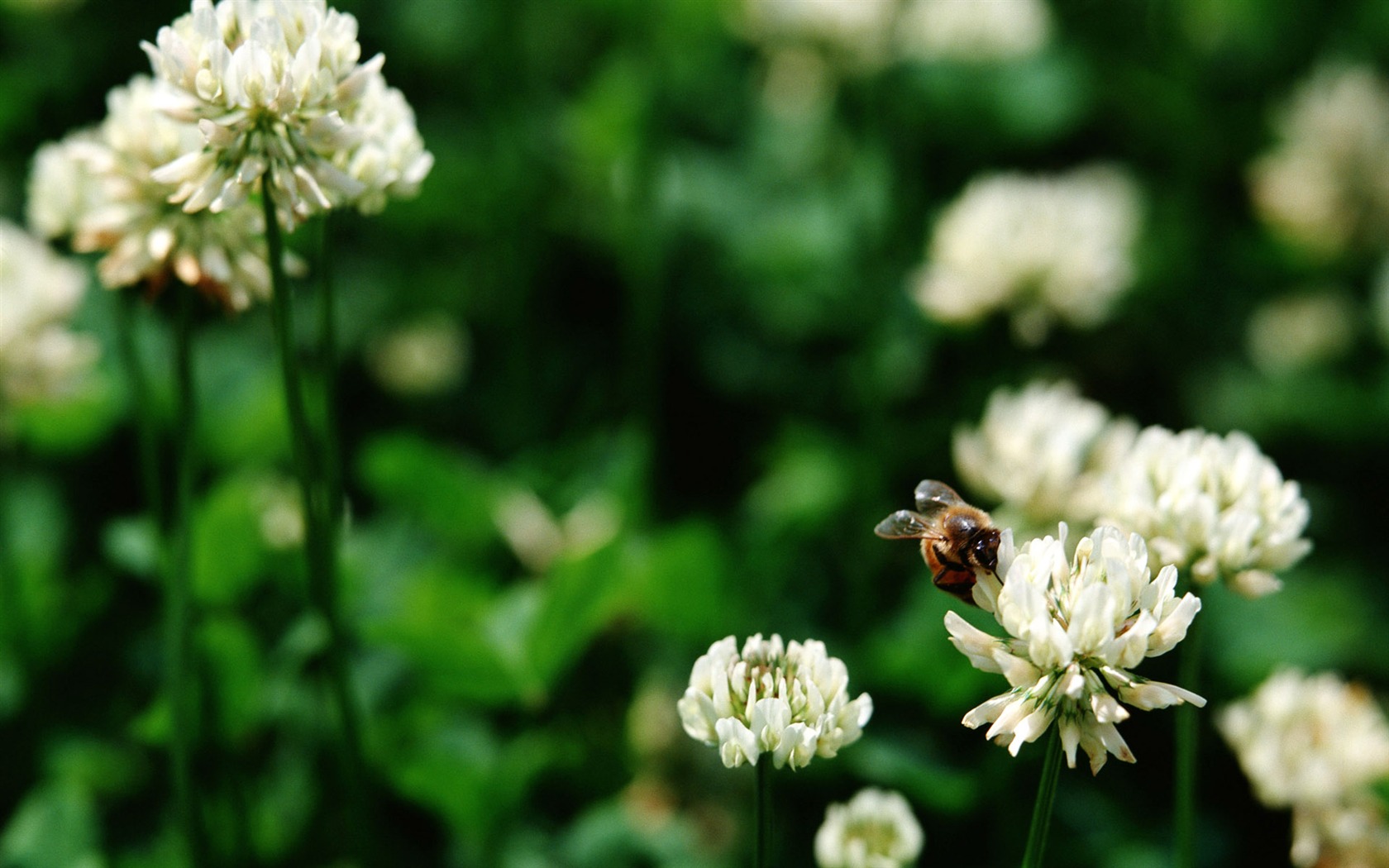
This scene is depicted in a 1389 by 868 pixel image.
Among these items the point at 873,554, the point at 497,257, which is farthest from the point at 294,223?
the point at 497,257

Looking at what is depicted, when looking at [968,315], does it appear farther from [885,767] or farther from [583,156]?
[583,156]

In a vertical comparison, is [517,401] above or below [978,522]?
above

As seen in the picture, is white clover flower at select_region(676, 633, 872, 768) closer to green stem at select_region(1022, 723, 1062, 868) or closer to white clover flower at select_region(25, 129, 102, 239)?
green stem at select_region(1022, 723, 1062, 868)

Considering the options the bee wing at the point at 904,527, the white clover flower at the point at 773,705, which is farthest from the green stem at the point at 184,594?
the bee wing at the point at 904,527

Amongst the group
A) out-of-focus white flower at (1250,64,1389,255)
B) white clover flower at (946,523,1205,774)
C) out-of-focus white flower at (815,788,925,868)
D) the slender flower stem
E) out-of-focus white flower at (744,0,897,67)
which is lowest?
the slender flower stem

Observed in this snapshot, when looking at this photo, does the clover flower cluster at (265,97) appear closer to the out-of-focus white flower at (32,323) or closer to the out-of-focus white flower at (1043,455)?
the out-of-focus white flower at (32,323)

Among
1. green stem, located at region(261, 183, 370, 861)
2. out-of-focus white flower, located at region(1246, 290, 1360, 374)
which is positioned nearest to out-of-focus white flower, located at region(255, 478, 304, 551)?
green stem, located at region(261, 183, 370, 861)
